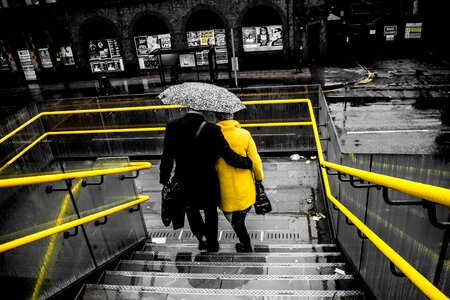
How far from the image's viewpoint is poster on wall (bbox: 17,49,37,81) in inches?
867

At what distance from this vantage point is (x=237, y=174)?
3.84 metres

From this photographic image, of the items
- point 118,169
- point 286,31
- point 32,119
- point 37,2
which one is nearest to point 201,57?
point 286,31

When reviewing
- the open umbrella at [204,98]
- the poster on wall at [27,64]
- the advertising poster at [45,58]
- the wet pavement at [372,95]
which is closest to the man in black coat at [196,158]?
the open umbrella at [204,98]

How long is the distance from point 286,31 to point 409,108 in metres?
9.48

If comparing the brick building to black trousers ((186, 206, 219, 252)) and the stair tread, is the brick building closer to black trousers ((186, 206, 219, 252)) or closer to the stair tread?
black trousers ((186, 206, 219, 252))

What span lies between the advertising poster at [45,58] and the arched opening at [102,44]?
2.73 metres

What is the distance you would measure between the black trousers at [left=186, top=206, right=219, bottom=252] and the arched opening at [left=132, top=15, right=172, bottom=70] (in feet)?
61.1

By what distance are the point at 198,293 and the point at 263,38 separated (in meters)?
19.3

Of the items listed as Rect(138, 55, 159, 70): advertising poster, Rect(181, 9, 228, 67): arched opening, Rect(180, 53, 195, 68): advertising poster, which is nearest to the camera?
Rect(180, 53, 195, 68): advertising poster

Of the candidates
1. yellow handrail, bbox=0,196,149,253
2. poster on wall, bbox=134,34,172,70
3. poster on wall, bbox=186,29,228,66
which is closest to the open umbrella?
yellow handrail, bbox=0,196,149,253

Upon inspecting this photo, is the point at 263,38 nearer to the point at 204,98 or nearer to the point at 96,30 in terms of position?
the point at 96,30

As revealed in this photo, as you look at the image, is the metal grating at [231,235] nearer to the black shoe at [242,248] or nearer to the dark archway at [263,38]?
the black shoe at [242,248]

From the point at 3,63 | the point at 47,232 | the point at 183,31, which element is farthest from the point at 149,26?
the point at 47,232

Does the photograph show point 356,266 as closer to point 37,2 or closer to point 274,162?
point 274,162
